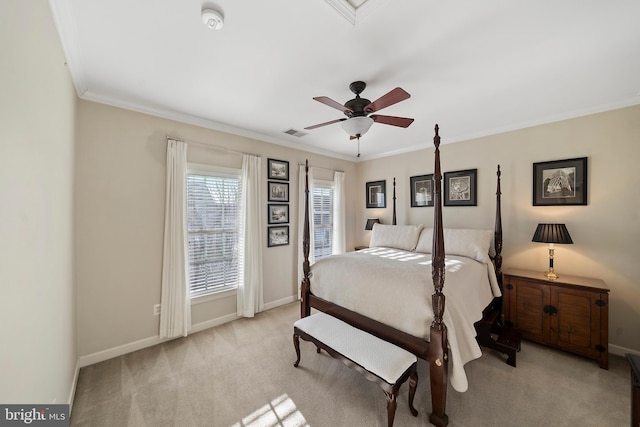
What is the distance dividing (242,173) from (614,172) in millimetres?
4426

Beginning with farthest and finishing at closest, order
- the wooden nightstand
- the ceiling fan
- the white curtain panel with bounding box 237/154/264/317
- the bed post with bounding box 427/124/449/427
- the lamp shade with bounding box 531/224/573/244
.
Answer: the white curtain panel with bounding box 237/154/264/317
the lamp shade with bounding box 531/224/573/244
the wooden nightstand
the ceiling fan
the bed post with bounding box 427/124/449/427

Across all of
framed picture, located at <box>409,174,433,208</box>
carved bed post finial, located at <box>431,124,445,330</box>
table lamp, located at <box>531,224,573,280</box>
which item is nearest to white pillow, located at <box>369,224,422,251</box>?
framed picture, located at <box>409,174,433,208</box>

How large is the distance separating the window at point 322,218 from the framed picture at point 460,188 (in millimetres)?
2058

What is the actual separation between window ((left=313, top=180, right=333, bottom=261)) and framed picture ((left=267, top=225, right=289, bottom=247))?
708mm

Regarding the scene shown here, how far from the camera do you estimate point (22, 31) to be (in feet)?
3.40

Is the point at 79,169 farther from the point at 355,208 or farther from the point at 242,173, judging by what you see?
the point at 355,208

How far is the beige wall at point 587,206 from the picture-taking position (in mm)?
2564

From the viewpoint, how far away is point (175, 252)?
2.85 m

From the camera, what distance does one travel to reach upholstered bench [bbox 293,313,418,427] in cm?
166

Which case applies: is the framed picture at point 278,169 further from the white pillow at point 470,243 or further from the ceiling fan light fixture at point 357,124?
the white pillow at point 470,243

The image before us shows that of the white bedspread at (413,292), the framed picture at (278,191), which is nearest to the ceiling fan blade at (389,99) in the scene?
the white bedspread at (413,292)

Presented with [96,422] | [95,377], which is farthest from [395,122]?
[95,377]

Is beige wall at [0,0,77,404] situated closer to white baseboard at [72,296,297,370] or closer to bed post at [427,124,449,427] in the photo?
white baseboard at [72,296,297,370]

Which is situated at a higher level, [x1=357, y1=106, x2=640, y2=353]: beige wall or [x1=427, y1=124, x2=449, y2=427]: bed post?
[x1=357, y1=106, x2=640, y2=353]: beige wall
